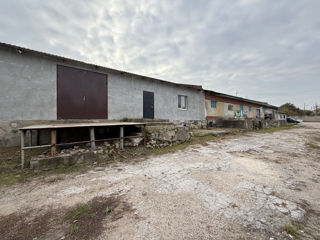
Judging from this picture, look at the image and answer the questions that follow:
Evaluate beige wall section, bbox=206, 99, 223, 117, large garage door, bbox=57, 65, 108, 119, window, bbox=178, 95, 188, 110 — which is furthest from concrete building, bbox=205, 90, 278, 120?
large garage door, bbox=57, 65, 108, 119

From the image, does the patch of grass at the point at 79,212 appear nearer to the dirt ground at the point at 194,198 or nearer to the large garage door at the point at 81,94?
the dirt ground at the point at 194,198

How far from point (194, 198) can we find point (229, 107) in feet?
51.4

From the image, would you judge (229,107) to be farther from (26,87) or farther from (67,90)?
(26,87)

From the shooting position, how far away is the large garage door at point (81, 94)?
6.01 m

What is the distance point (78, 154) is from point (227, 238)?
13.2 ft

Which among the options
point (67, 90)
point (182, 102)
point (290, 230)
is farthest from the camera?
point (182, 102)

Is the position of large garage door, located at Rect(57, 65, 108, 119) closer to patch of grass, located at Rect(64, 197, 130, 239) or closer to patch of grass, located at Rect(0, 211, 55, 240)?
patch of grass, located at Rect(0, 211, 55, 240)

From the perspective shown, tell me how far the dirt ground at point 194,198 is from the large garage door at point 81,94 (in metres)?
3.95

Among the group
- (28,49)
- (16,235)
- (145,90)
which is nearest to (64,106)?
(28,49)

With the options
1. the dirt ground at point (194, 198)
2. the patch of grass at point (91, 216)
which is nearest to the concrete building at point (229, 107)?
the dirt ground at point (194, 198)

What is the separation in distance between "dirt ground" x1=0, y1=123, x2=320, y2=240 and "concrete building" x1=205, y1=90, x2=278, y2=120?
9997 millimetres

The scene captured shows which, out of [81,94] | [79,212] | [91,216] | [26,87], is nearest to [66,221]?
[79,212]

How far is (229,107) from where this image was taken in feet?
51.1

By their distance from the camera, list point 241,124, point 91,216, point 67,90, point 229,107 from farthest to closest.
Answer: point 229,107, point 241,124, point 67,90, point 91,216
